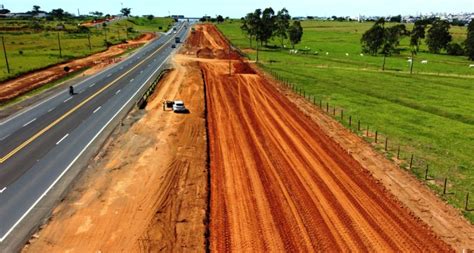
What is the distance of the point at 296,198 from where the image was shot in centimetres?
2575

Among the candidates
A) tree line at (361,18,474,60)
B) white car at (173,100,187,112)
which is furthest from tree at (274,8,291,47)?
white car at (173,100,187,112)

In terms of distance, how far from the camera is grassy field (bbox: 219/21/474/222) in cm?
3257

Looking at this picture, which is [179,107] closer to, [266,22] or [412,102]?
[412,102]

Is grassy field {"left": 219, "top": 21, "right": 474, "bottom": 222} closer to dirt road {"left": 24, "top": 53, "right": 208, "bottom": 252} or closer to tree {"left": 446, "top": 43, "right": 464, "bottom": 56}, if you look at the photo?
dirt road {"left": 24, "top": 53, "right": 208, "bottom": 252}

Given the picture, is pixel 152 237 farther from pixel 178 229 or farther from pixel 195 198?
pixel 195 198

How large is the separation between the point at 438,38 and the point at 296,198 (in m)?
135

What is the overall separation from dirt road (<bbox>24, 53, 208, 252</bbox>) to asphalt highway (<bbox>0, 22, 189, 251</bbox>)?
7.54ft

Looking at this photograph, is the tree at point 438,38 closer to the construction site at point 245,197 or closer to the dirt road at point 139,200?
the construction site at point 245,197

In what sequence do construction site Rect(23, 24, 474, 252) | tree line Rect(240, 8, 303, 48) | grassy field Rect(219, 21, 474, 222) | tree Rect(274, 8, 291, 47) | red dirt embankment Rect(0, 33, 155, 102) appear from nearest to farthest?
1. construction site Rect(23, 24, 474, 252)
2. grassy field Rect(219, 21, 474, 222)
3. red dirt embankment Rect(0, 33, 155, 102)
4. tree line Rect(240, 8, 303, 48)
5. tree Rect(274, 8, 291, 47)

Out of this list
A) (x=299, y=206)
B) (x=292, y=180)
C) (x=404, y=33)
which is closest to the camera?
(x=299, y=206)

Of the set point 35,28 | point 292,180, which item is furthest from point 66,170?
point 35,28

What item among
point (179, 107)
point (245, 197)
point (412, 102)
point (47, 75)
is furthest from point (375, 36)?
point (245, 197)

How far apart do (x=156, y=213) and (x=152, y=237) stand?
266 centimetres

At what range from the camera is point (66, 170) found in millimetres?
30078
